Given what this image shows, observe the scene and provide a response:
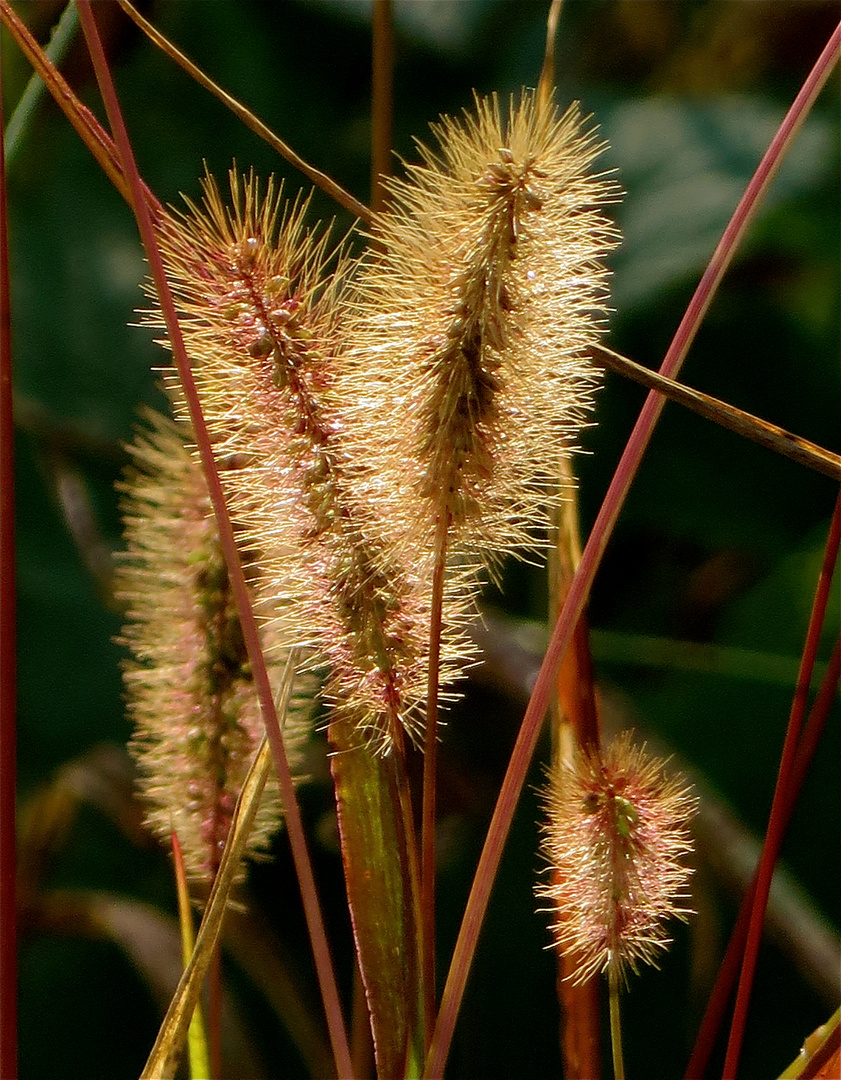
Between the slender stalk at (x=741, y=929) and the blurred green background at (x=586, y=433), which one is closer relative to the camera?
the slender stalk at (x=741, y=929)

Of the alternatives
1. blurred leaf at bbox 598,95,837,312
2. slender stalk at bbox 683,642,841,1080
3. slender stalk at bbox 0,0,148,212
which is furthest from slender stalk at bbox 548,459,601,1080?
blurred leaf at bbox 598,95,837,312

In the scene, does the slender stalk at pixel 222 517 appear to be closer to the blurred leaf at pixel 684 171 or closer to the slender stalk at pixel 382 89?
the slender stalk at pixel 382 89

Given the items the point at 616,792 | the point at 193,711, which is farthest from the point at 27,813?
the point at 616,792

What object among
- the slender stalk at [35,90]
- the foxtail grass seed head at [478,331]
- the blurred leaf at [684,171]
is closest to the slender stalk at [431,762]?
the foxtail grass seed head at [478,331]

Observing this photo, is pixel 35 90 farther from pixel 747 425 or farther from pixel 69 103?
pixel 747 425

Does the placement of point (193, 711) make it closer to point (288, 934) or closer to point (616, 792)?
point (616, 792)

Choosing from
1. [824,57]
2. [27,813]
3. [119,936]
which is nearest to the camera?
A: [824,57]
